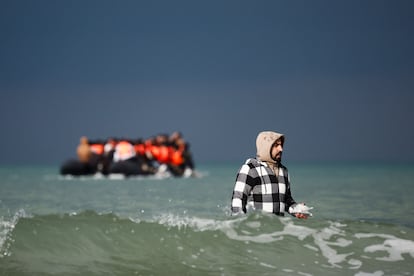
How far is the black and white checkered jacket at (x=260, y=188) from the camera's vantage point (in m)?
7.22

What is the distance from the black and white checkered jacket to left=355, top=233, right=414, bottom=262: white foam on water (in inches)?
86.6

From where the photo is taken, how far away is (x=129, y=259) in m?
8.93

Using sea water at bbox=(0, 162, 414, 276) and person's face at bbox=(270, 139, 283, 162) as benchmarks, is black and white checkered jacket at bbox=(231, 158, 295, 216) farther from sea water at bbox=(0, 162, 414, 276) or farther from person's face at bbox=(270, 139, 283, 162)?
sea water at bbox=(0, 162, 414, 276)

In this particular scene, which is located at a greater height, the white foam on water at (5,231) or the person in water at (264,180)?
the person in water at (264,180)

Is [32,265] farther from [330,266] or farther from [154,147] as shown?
[154,147]

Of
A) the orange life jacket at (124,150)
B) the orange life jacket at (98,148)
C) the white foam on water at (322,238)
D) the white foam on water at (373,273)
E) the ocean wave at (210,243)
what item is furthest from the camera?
the orange life jacket at (98,148)

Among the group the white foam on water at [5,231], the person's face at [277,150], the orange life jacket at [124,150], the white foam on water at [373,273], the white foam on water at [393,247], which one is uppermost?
the orange life jacket at [124,150]

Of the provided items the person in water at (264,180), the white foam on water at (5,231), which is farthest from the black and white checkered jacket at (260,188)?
the white foam on water at (5,231)

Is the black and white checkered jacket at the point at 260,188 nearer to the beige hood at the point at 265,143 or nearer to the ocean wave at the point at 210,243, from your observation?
the beige hood at the point at 265,143

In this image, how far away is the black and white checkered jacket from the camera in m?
7.22

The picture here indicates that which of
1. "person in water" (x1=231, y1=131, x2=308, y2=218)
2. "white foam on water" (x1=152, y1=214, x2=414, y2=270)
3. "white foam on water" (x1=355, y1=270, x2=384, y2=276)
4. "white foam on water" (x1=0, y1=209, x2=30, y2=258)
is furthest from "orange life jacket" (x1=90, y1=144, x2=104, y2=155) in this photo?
"person in water" (x1=231, y1=131, x2=308, y2=218)

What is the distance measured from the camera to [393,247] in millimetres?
9500

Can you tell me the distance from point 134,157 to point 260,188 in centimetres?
2886

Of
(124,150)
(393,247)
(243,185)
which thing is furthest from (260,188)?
(124,150)
